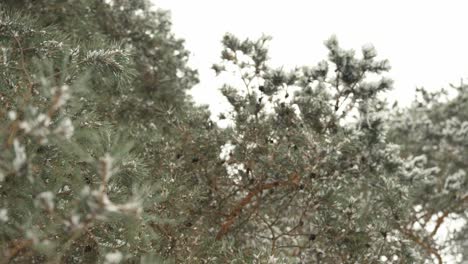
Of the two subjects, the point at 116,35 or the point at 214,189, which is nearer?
the point at 214,189

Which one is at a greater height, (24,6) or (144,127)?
(24,6)

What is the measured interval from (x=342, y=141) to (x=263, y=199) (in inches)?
57.3

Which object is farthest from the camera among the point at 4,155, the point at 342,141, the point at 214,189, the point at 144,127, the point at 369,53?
the point at 144,127

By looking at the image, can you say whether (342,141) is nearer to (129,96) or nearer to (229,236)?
(229,236)

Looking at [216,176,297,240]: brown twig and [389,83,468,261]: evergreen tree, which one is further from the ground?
[389,83,468,261]: evergreen tree

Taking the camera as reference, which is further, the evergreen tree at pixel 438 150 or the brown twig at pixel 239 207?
the evergreen tree at pixel 438 150

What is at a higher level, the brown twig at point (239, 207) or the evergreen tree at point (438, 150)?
the evergreen tree at point (438, 150)

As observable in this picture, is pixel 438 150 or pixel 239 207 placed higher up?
pixel 438 150

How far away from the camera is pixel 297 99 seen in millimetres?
5652

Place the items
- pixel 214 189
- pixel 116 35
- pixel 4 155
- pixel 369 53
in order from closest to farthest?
pixel 4 155, pixel 369 53, pixel 214 189, pixel 116 35

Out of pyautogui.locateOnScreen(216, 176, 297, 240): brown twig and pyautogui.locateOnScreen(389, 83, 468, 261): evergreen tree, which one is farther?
pyautogui.locateOnScreen(389, 83, 468, 261): evergreen tree

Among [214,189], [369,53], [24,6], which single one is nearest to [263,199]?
[214,189]

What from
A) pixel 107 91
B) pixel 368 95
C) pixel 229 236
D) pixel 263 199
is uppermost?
pixel 107 91

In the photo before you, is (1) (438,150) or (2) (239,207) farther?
(1) (438,150)
